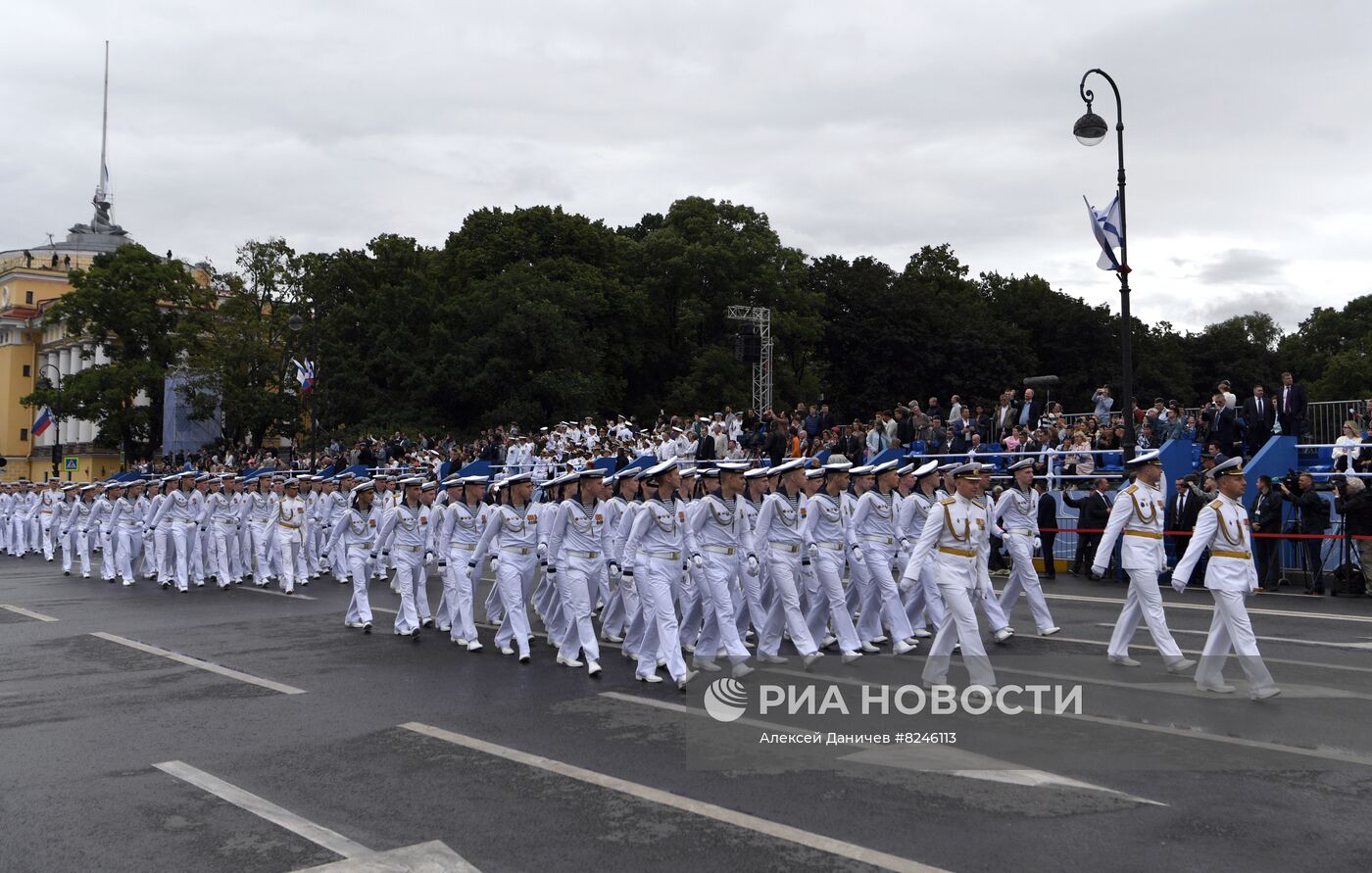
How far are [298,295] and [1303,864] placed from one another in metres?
56.7

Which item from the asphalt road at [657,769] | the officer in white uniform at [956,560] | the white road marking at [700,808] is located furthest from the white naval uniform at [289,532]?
the officer in white uniform at [956,560]

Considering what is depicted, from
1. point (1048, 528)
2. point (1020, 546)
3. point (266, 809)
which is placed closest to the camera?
point (266, 809)

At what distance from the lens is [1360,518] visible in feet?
51.7

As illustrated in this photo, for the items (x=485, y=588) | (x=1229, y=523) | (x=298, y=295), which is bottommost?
(x=485, y=588)

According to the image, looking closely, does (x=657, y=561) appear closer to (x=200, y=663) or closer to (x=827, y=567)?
(x=827, y=567)

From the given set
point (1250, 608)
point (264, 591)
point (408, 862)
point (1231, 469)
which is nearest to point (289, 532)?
point (264, 591)

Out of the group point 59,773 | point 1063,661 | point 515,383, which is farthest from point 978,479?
point 515,383

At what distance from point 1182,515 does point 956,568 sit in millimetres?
9224

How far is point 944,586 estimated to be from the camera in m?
10.1

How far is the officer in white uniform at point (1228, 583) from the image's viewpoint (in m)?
9.27

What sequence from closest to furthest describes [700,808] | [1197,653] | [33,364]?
[700,808]
[1197,653]
[33,364]

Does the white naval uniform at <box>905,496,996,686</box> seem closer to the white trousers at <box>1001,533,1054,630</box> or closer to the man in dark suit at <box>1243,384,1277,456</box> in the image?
the white trousers at <box>1001,533,1054,630</box>

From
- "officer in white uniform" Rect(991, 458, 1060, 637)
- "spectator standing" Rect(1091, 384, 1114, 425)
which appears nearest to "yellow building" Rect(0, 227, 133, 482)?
"spectator standing" Rect(1091, 384, 1114, 425)

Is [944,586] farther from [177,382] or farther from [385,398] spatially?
[177,382]
